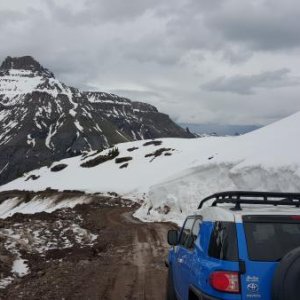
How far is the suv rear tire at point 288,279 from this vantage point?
16.2 ft

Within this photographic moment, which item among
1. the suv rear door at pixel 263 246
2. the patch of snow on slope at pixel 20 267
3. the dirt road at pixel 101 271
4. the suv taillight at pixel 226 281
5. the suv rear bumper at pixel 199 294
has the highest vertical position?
the suv rear door at pixel 263 246

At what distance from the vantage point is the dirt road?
425 inches

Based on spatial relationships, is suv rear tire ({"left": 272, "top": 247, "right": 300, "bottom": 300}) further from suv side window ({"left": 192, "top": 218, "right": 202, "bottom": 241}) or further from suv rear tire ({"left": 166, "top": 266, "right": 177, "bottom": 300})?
suv rear tire ({"left": 166, "top": 266, "right": 177, "bottom": 300})

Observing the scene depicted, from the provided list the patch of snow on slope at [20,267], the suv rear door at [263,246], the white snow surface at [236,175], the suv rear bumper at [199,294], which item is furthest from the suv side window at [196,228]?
the white snow surface at [236,175]

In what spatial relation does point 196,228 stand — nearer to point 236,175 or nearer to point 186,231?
point 186,231

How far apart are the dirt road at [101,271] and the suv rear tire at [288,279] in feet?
18.7

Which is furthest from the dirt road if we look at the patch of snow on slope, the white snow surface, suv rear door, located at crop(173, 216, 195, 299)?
the white snow surface

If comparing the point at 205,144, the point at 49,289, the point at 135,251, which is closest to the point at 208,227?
the point at 49,289

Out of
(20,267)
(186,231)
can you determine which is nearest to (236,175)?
(20,267)

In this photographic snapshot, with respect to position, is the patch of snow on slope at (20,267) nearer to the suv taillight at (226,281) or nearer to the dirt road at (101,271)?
the dirt road at (101,271)

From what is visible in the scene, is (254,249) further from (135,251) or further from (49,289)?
(135,251)

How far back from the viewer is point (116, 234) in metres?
21.8

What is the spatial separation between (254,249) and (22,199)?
2382 inches

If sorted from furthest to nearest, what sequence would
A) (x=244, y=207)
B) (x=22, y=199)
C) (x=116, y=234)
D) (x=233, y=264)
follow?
(x=22, y=199), (x=116, y=234), (x=244, y=207), (x=233, y=264)
